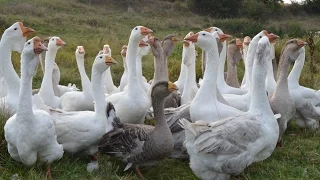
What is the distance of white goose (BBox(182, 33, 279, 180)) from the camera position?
4.81 meters

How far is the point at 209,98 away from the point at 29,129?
2.24 metres

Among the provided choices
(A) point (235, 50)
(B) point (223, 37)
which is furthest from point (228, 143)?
(A) point (235, 50)

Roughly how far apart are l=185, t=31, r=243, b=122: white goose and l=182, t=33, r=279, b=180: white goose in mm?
616

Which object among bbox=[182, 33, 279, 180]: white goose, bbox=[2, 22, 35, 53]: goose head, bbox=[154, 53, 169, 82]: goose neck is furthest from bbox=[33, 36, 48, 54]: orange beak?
bbox=[154, 53, 169, 82]: goose neck

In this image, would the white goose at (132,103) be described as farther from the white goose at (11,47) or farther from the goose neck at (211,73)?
the white goose at (11,47)

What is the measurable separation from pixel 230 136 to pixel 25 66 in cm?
225

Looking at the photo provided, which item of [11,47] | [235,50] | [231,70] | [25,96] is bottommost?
[231,70]

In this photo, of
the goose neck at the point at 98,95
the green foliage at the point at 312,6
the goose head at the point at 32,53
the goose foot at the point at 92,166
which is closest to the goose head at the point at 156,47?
the goose neck at the point at 98,95

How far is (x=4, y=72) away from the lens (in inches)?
246

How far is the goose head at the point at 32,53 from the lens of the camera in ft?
15.7

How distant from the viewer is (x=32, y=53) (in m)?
4.84

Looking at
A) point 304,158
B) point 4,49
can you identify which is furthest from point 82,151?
point 304,158

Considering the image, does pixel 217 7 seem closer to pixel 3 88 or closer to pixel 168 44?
pixel 168 44

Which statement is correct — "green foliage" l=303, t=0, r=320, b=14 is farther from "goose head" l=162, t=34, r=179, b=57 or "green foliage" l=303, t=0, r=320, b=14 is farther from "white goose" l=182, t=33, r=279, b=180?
"white goose" l=182, t=33, r=279, b=180
